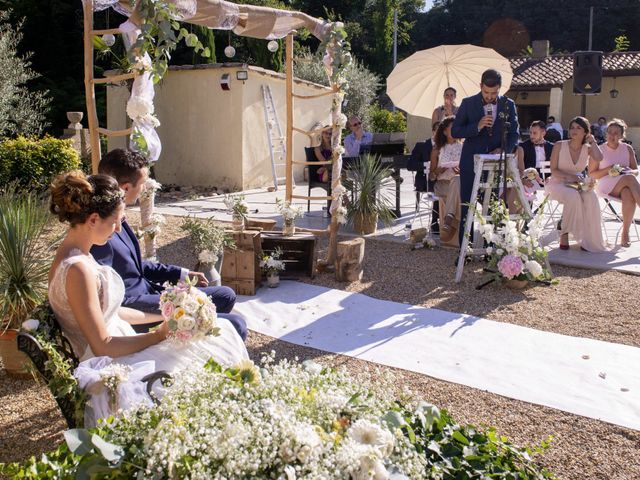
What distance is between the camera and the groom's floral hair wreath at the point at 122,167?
3.87 metres

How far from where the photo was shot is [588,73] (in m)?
17.2

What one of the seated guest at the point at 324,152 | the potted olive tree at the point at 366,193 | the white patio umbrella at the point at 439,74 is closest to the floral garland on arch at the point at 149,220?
the potted olive tree at the point at 366,193

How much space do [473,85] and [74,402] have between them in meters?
8.68

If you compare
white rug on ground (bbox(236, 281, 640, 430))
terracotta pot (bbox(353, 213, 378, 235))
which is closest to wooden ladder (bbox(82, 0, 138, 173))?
white rug on ground (bbox(236, 281, 640, 430))

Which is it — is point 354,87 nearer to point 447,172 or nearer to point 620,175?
point 447,172

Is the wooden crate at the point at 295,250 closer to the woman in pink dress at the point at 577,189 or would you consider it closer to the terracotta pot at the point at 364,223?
the terracotta pot at the point at 364,223

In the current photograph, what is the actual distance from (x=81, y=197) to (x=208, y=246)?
3.01 m

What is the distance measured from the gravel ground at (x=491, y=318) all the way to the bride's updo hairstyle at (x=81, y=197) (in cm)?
130

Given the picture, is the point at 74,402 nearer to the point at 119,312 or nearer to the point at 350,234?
the point at 119,312

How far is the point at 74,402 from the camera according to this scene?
2.66 metres

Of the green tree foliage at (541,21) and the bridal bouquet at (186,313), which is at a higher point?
the green tree foliage at (541,21)

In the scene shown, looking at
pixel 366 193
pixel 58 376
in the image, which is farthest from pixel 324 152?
pixel 58 376

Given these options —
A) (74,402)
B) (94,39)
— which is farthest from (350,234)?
(74,402)

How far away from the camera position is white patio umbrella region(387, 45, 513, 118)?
396 inches
